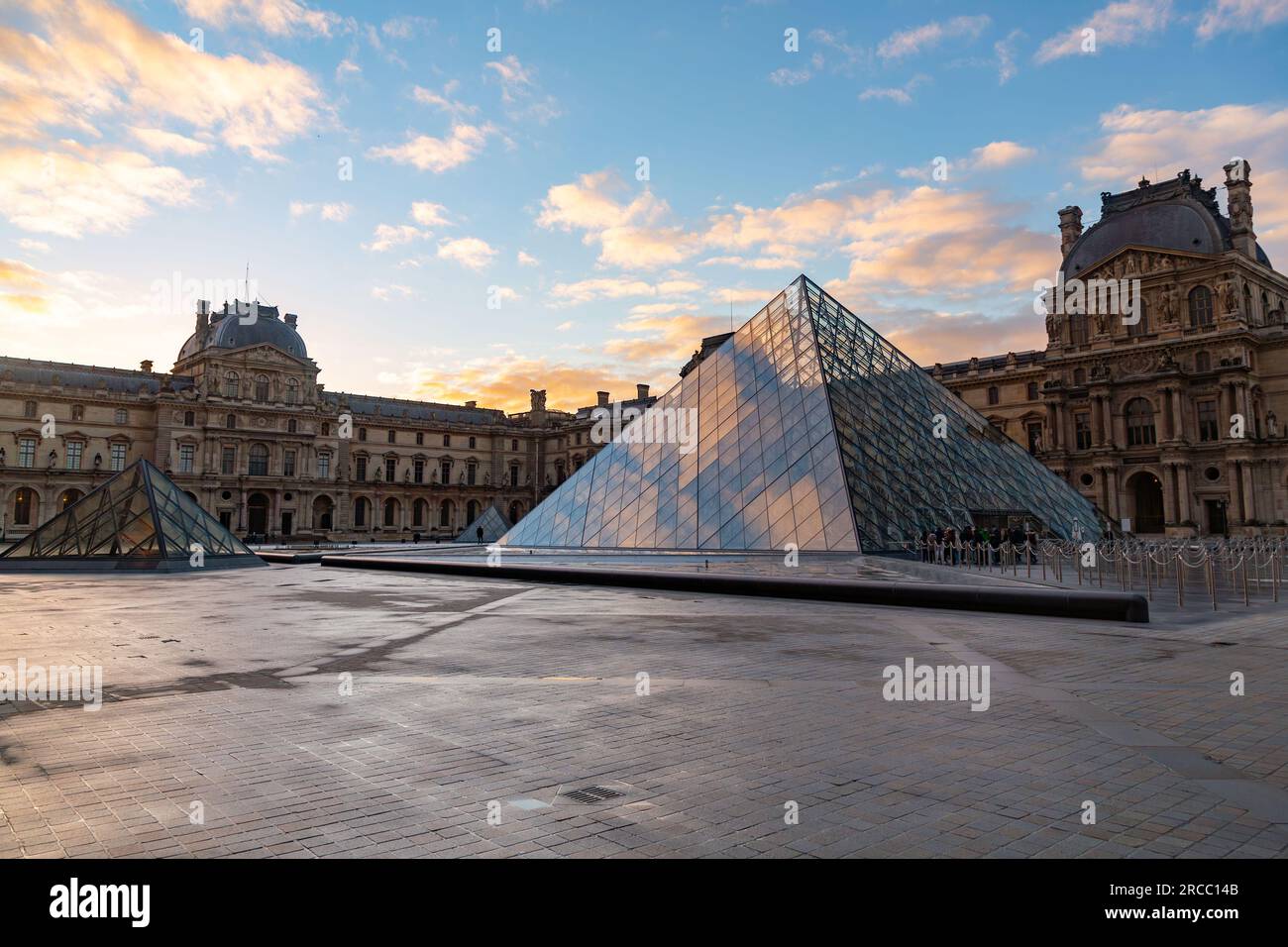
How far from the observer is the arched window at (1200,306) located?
160 ft

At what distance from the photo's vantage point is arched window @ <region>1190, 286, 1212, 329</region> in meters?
48.8

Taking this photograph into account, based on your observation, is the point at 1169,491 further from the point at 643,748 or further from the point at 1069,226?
the point at 643,748

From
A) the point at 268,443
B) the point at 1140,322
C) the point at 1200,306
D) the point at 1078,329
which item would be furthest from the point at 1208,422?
the point at 268,443

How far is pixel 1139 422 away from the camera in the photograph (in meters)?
51.3

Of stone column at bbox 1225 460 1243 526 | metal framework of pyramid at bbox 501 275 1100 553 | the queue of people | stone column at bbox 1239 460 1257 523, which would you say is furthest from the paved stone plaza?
stone column at bbox 1239 460 1257 523

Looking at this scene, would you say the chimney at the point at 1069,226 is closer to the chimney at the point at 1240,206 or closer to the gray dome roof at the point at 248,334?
the chimney at the point at 1240,206

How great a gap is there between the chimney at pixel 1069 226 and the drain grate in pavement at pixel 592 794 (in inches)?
2643

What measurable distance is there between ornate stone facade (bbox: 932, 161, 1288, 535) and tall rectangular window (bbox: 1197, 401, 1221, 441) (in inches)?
2.5

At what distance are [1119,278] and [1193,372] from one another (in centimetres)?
796

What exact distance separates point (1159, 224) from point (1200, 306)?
708 centimetres

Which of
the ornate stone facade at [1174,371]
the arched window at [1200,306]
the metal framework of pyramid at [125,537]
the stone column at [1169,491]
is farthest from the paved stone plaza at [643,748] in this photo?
the arched window at [1200,306]
